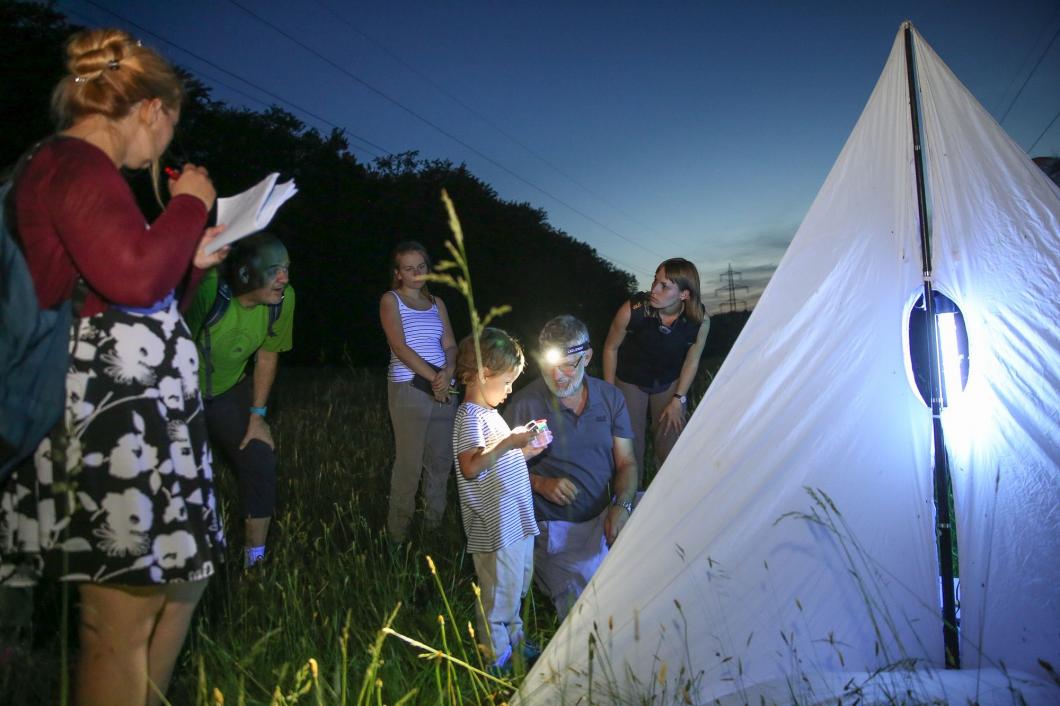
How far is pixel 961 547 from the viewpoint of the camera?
2.36m

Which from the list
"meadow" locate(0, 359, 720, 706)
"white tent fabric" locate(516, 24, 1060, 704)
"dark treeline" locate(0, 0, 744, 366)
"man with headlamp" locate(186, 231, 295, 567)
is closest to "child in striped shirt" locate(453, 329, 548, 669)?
"meadow" locate(0, 359, 720, 706)

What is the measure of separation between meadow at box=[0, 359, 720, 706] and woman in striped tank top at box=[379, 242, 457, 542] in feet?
0.64

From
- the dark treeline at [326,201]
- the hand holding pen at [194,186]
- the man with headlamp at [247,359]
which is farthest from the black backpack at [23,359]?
the dark treeline at [326,201]

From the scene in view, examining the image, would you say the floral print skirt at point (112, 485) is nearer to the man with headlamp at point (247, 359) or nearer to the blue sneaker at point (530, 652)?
the blue sneaker at point (530, 652)

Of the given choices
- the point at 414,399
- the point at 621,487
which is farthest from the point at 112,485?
the point at 414,399

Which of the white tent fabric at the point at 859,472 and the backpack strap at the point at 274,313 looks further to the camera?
the backpack strap at the point at 274,313

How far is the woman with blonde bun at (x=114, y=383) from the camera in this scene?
1453mm

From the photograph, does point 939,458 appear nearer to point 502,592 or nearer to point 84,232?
point 502,592

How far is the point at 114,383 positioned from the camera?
1.53 meters

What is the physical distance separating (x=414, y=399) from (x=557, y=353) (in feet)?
4.16

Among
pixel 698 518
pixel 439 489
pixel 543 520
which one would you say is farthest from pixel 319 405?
pixel 698 518

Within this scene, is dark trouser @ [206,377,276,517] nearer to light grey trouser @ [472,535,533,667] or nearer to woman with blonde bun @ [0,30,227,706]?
light grey trouser @ [472,535,533,667]

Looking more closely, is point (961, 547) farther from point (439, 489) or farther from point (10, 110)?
point (10, 110)

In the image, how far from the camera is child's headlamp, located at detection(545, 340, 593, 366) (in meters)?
3.42
